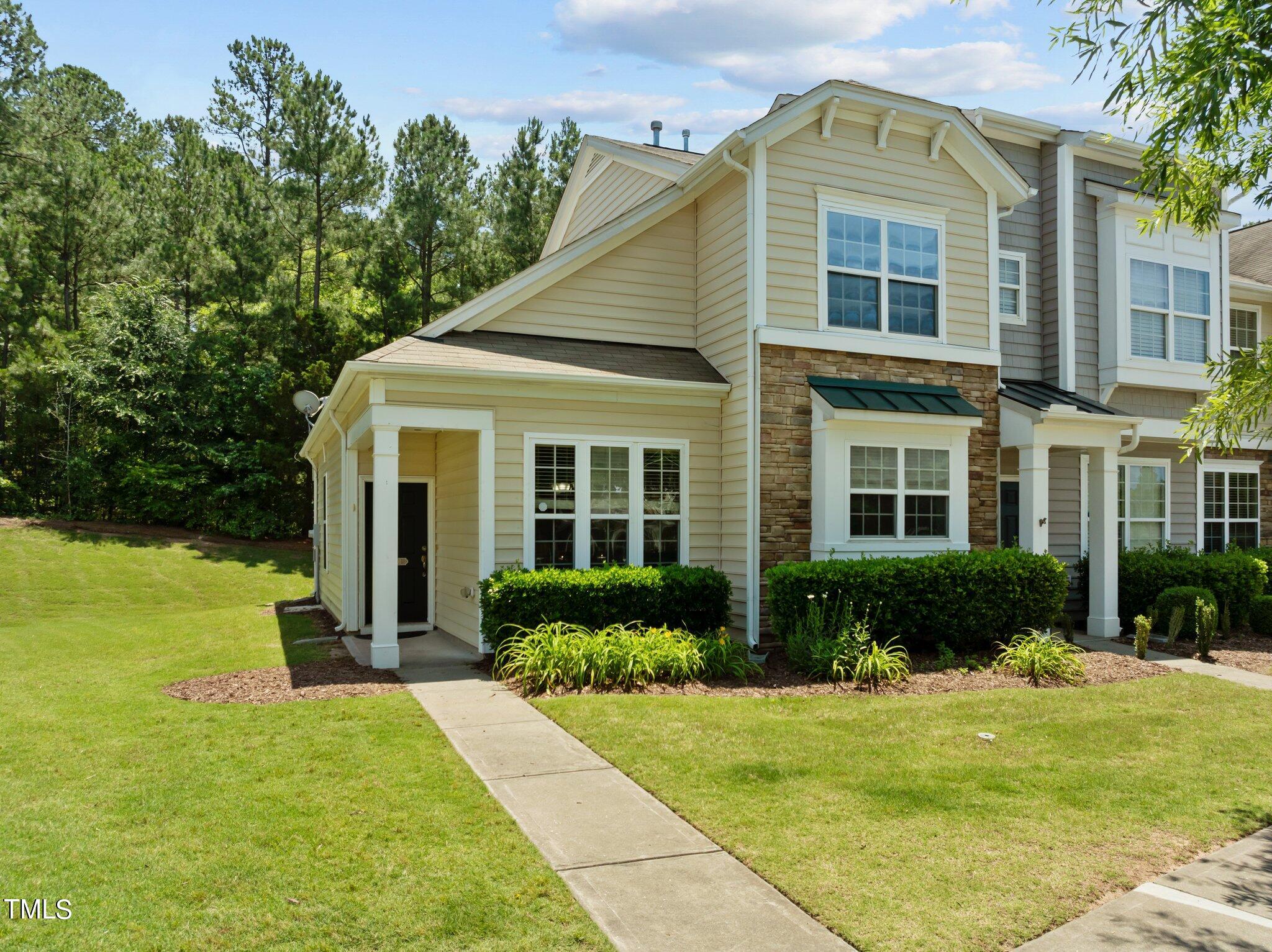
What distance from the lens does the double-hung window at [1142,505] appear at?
14812mm

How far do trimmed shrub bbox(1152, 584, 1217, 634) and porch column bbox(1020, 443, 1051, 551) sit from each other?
2.17 metres

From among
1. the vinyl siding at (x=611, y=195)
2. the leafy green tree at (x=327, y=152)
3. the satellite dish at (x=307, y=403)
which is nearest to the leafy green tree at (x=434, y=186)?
the leafy green tree at (x=327, y=152)

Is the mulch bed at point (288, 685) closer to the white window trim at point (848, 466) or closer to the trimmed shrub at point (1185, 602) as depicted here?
the white window trim at point (848, 466)

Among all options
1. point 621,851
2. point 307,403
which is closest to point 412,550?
point 307,403

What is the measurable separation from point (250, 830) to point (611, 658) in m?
4.54

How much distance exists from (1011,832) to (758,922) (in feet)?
6.40

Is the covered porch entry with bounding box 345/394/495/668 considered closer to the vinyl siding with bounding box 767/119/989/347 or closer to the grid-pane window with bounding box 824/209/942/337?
the vinyl siding with bounding box 767/119/989/347

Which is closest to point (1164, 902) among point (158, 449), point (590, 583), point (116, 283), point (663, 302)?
point (590, 583)

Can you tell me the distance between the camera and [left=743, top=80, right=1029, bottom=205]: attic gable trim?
10898 mm

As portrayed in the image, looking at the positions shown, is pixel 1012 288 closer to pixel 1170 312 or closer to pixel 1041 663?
pixel 1170 312

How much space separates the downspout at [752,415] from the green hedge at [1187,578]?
652 cm

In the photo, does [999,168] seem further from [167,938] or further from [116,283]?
[116,283]

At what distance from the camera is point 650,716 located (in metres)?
7.56

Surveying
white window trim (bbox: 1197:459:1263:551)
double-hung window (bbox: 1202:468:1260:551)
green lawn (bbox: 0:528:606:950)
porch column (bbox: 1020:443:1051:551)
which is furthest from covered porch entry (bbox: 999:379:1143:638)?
green lawn (bbox: 0:528:606:950)
